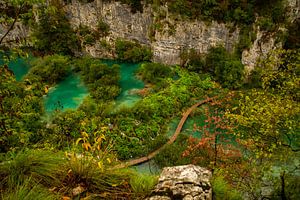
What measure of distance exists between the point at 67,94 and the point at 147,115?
20.3 feet

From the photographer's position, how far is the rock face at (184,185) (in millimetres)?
4016

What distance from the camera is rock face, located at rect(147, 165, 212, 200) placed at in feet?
13.2

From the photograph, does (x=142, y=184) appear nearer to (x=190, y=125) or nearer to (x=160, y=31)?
(x=190, y=125)

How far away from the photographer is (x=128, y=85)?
21297mm

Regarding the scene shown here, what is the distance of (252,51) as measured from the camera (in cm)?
2092

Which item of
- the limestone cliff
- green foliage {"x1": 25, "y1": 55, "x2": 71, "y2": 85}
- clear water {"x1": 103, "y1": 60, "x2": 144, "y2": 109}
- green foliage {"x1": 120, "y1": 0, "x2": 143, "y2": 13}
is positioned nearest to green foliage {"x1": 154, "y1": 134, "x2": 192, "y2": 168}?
clear water {"x1": 103, "y1": 60, "x2": 144, "y2": 109}

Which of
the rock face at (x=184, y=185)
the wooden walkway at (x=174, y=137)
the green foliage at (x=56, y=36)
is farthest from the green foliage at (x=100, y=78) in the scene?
the rock face at (x=184, y=185)

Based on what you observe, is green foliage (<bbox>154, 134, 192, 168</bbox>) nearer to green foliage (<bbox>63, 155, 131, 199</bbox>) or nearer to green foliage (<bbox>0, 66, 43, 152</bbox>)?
green foliage (<bbox>63, 155, 131, 199</bbox>)

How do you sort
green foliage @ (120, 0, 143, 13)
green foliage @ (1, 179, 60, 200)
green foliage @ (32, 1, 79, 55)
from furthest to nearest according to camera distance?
green foliage @ (32, 1, 79, 55) < green foliage @ (120, 0, 143, 13) < green foliage @ (1, 179, 60, 200)

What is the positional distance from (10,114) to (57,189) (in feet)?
4.07

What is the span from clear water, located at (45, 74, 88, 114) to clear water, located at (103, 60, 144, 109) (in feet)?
7.85

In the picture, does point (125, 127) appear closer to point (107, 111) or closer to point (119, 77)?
point (107, 111)

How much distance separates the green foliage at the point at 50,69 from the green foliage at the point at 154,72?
5456 mm

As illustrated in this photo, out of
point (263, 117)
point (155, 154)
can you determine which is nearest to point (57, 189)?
point (263, 117)
